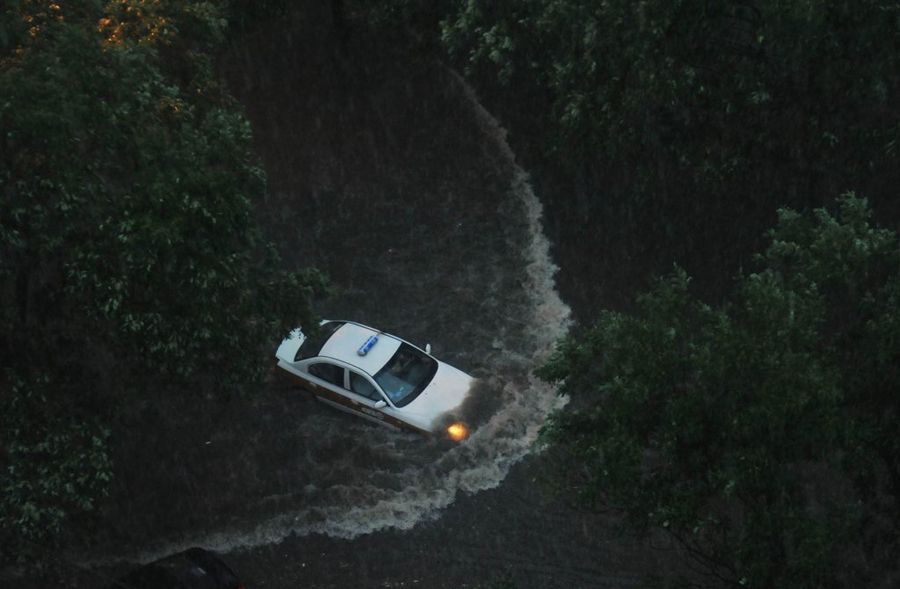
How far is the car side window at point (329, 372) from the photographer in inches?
586

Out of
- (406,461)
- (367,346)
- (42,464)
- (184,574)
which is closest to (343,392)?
(367,346)

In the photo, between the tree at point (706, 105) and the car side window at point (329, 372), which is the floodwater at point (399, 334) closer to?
the car side window at point (329, 372)

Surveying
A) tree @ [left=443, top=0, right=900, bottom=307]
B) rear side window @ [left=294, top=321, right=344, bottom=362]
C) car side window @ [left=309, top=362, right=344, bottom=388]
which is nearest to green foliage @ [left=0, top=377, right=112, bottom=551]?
car side window @ [left=309, top=362, right=344, bottom=388]

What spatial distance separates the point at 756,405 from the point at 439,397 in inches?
271

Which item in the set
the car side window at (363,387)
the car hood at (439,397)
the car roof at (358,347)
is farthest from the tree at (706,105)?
the car side window at (363,387)

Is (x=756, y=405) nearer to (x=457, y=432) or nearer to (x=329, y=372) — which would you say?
(x=457, y=432)

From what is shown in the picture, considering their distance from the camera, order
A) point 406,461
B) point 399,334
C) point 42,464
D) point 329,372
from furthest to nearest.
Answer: point 399,334 → point 329,372 → point 406,461 → point 42,464

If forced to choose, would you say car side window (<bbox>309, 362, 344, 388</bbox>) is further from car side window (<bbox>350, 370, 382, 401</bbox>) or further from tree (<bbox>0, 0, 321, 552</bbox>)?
tree (<bbox>0, 0, 321, 552</bbox>)

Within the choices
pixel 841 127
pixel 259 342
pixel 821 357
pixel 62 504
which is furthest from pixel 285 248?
pixel 821 357

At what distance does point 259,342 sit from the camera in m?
11.7

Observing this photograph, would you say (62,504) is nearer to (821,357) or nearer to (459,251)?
(821,357)

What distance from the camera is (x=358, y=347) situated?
15.0 m

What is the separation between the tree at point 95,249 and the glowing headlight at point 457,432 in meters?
4.01

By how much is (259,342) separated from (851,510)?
21.8 feet
